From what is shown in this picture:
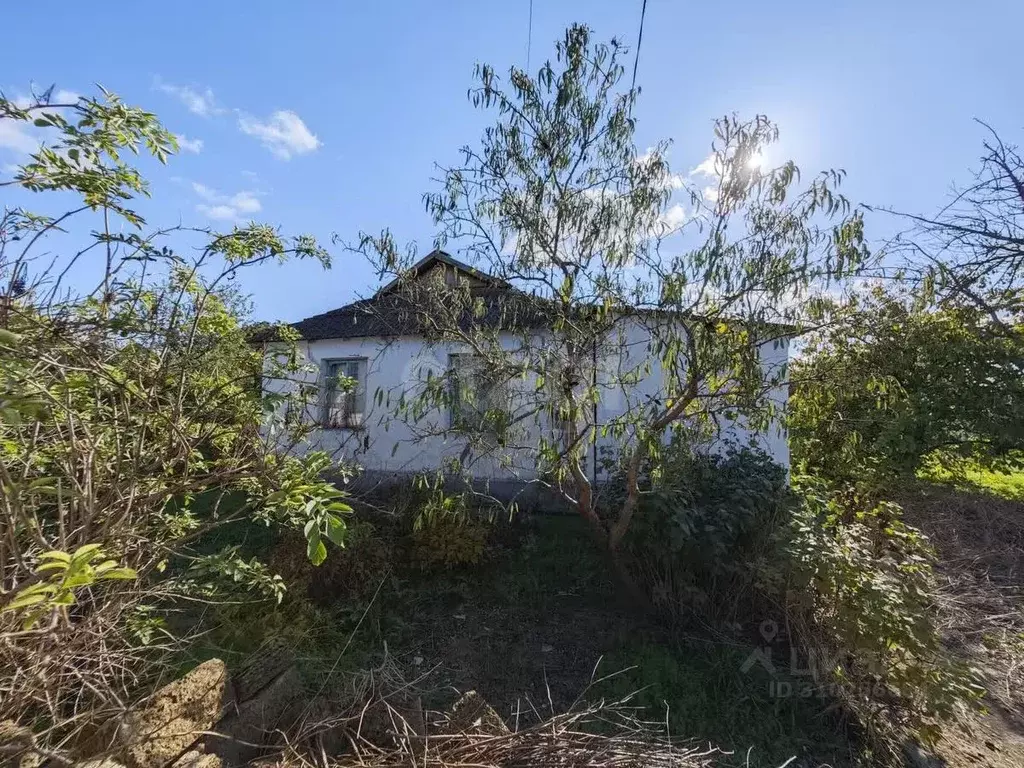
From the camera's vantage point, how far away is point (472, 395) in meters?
4.00

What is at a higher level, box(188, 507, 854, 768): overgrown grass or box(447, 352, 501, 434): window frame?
box(447, 352, 501, 434): window frame

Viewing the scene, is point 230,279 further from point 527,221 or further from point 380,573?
point 380,573

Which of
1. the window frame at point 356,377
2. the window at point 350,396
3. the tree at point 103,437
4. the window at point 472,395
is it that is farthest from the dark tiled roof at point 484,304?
the window frame at point 356,377

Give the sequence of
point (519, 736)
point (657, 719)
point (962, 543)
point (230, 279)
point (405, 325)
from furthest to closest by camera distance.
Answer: point (962, 543)
point (405, 325)
point (657, 719)
point (230, 279)
point (519, 736)

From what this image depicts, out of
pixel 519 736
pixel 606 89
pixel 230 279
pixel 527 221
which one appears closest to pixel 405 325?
pixel 527 221

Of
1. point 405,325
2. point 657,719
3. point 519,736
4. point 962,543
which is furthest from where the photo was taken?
point 962,543

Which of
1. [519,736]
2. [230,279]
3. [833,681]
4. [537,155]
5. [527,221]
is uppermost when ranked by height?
[537,155]

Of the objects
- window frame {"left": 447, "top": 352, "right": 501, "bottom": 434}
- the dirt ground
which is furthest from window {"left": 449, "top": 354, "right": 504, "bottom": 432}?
the dirt ground

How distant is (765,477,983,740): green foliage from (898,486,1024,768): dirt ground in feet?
1.74

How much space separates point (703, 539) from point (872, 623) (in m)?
1.32

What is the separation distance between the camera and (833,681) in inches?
153

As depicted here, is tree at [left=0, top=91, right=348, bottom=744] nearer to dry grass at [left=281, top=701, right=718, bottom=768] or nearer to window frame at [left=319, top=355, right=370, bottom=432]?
dry grass at [left=281, top=701, right=718, bottom=768]

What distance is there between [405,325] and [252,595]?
325 cm

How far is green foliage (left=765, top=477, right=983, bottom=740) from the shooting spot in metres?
3.51
